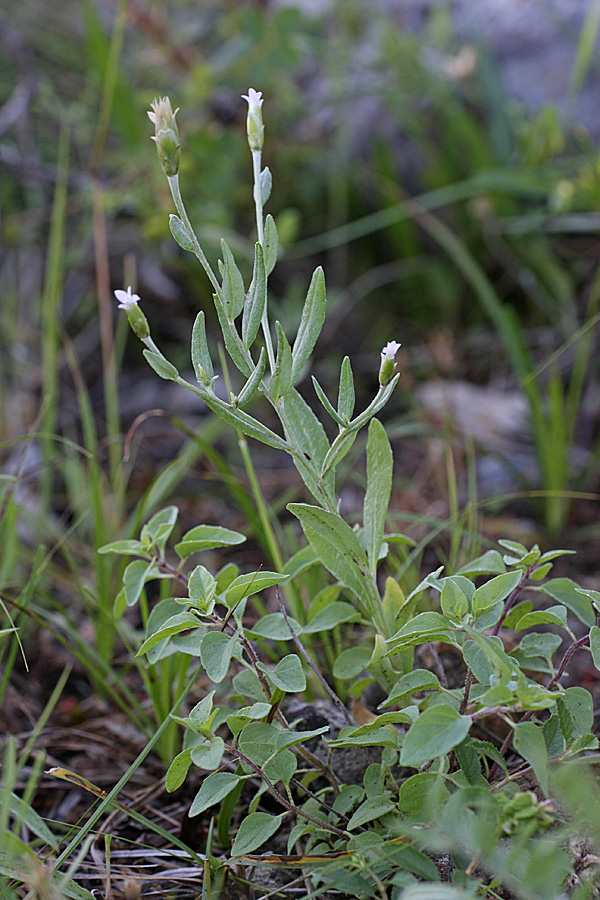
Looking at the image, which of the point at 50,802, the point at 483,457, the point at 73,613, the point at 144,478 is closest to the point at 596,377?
the point at 483,457

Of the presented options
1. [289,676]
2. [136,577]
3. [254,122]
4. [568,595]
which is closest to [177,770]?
[289,676]

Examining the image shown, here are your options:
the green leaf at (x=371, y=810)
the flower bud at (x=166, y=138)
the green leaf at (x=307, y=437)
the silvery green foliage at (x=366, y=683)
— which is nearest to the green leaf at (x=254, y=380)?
the silvery green foliage at (x=366, y=683)

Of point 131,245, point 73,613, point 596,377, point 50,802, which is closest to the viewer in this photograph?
point 50,802

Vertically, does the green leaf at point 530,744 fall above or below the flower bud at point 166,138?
below

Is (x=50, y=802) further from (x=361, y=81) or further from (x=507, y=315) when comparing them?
(x=361, y=81)

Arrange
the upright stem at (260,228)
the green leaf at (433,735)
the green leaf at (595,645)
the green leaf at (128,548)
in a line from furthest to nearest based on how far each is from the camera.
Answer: the green leaf at (128,548), the upright stem at (260,228), the green leaf at (595,645), the green leaf at (433,735)

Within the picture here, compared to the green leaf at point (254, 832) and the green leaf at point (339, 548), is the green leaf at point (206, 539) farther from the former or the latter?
the green leaf at point (254, 832)

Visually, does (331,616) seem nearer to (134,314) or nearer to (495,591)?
(495,591)
